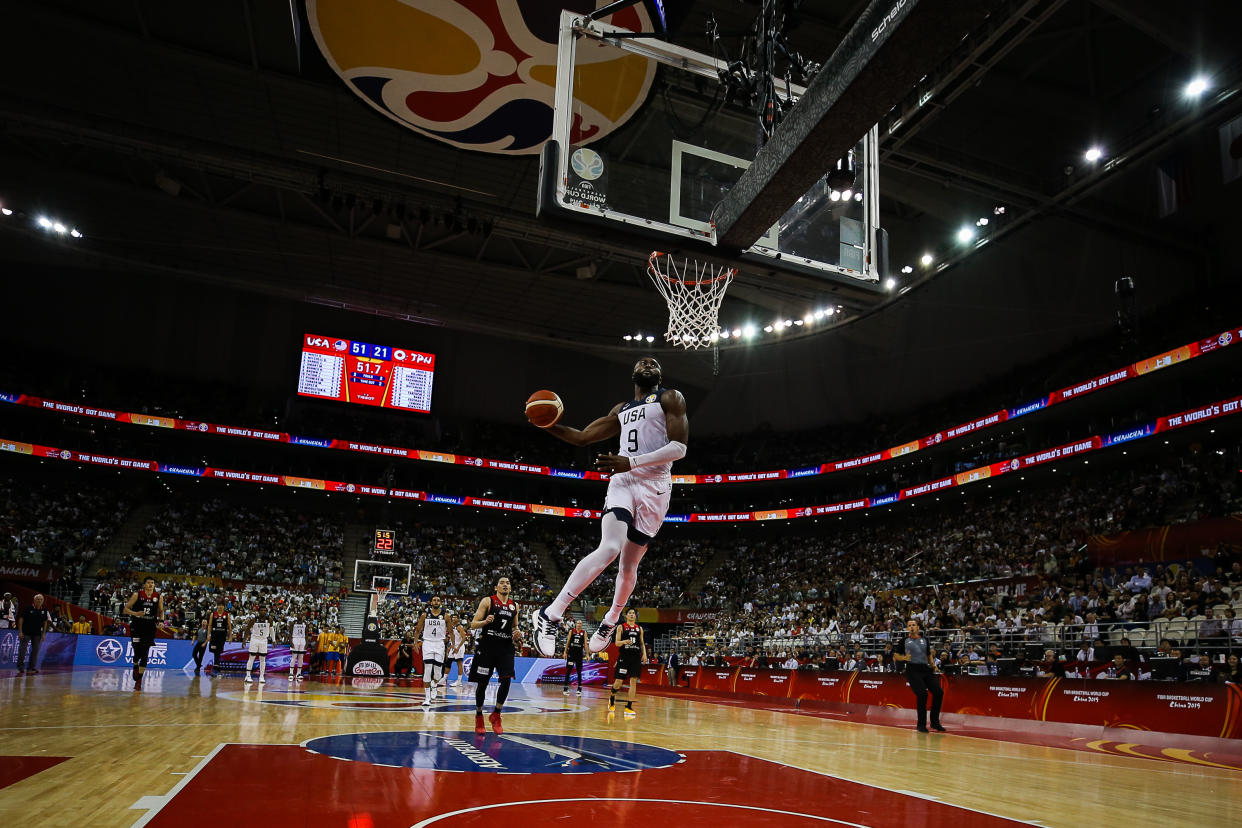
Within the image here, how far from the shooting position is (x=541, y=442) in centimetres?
4044

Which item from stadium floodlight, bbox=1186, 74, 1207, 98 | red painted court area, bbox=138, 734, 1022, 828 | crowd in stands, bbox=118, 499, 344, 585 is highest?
stadium floodlight, bbox=1186, 74, 1207, 98

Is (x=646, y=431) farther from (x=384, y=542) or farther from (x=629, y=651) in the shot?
(x=384, y=542)

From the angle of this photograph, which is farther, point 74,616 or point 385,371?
point 385,371

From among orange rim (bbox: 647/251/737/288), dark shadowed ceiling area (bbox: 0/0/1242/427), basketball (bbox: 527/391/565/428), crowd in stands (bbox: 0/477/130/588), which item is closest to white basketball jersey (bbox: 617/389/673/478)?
basketball (bbox: 527/391/565/428)

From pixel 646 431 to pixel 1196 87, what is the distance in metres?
15.8

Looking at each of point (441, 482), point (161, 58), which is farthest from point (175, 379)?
point (161, 58)

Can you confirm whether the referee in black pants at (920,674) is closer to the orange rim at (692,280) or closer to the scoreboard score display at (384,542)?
the orange rim at (692,280)

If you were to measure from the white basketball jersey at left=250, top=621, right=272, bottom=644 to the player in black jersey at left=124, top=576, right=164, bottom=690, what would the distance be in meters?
4.14

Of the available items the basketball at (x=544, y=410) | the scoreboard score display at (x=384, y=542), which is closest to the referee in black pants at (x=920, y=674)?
the basketball at (x=544, y=410)

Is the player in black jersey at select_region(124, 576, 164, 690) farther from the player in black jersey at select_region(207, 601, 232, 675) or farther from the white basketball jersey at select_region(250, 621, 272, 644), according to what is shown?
the player in black jersey at select_region(207, 601, 232, 675)

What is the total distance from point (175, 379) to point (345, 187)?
17.2m

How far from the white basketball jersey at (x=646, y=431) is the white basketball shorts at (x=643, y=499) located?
2.1 inches

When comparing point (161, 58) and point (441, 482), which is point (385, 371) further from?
point (161, 58)

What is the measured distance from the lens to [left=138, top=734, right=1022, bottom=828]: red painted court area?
370 cm
